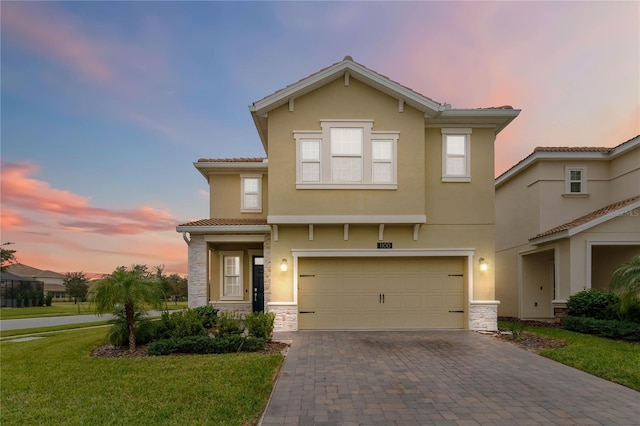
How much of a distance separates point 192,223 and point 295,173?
4.76 m

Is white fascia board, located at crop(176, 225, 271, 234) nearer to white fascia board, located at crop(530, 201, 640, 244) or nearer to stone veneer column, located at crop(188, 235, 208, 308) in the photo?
stone veneer column, located at crop(188, 235, 208, 308)

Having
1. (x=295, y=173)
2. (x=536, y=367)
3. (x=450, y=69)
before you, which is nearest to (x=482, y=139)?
(x=450, y=69)

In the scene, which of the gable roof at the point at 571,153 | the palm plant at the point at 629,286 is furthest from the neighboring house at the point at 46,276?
the palm plant at the point at 629,286

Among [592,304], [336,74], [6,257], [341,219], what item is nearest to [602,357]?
[592,304]

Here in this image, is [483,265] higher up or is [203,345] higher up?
[483,265]

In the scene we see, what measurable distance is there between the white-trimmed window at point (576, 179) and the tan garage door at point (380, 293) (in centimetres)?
707

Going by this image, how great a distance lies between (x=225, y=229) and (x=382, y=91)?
7.22m

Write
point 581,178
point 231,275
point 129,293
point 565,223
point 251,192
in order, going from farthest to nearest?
point 231,275
point 251,192
point 581,178
point 565,223
point 129,293

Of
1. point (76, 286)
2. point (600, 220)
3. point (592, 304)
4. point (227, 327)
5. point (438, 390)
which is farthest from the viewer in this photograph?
point (76, 286)

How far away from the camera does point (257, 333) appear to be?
904 centimetres

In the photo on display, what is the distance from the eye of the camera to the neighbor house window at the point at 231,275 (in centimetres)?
1545

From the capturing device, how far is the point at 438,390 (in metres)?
5.70

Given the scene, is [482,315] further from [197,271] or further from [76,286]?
[76,286]

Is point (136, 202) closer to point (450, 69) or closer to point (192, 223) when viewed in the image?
point (192, 223)
